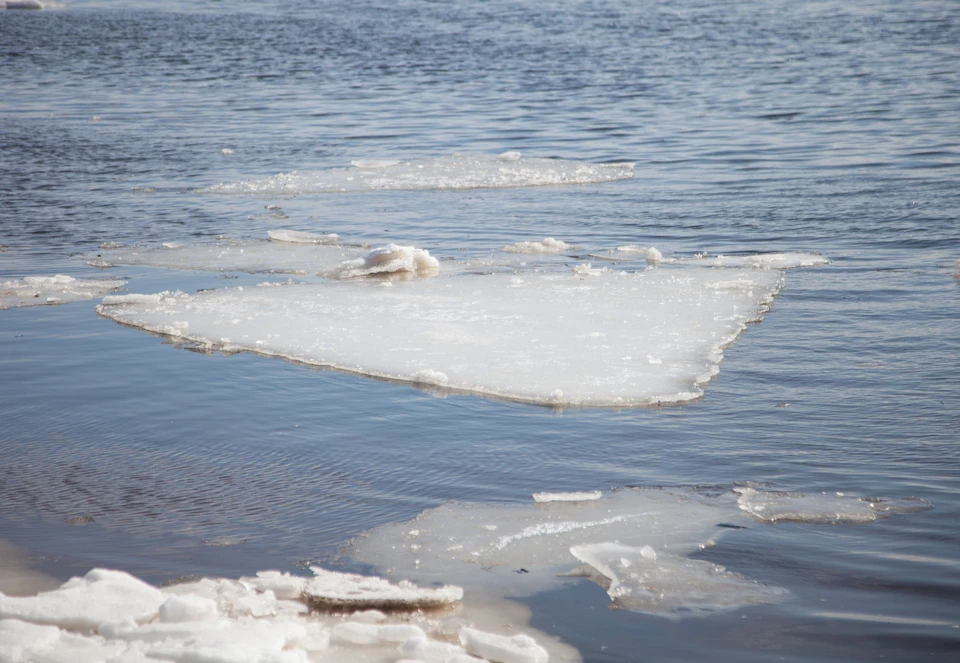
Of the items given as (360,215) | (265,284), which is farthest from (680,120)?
(265,284)

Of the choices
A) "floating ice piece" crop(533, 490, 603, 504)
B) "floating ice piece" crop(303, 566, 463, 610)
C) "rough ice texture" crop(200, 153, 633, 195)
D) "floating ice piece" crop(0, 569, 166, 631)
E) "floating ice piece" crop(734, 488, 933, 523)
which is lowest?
"floating ice piece" crop(533, 490, 603, 504)

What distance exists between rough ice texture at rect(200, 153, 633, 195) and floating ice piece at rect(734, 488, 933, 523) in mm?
7431

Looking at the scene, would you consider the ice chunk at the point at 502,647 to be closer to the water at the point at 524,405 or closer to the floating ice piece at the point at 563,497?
the water at the point at 524,405

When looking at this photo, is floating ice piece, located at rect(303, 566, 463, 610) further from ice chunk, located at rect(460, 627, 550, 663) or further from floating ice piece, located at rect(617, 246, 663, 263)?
floating ice piece, located at rect(617, 246, 663, 263)

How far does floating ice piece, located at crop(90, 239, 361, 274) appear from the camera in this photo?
757cm

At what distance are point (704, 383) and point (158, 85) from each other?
1679 centimetres

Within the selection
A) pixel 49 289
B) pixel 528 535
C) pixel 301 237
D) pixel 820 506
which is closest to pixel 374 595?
pixel 528 535

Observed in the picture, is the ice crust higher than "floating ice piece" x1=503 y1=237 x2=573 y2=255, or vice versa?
"floating ice piece" x1=503 y1=237 x2=573 y2=255

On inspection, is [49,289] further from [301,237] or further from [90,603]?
[90,603]

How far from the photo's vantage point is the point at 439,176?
1127 centimetres

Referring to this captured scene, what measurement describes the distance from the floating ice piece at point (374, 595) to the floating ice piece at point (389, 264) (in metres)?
4.20

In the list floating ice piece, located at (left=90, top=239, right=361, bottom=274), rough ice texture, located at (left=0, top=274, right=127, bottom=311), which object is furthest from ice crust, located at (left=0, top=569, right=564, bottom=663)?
floating ice piece, located at (left=90, top=239, right=361, bottom=274)

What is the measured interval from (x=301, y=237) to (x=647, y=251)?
2.87 meters

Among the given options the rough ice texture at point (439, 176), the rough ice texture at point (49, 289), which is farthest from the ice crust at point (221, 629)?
the rough ice texture at point (439, 176)
